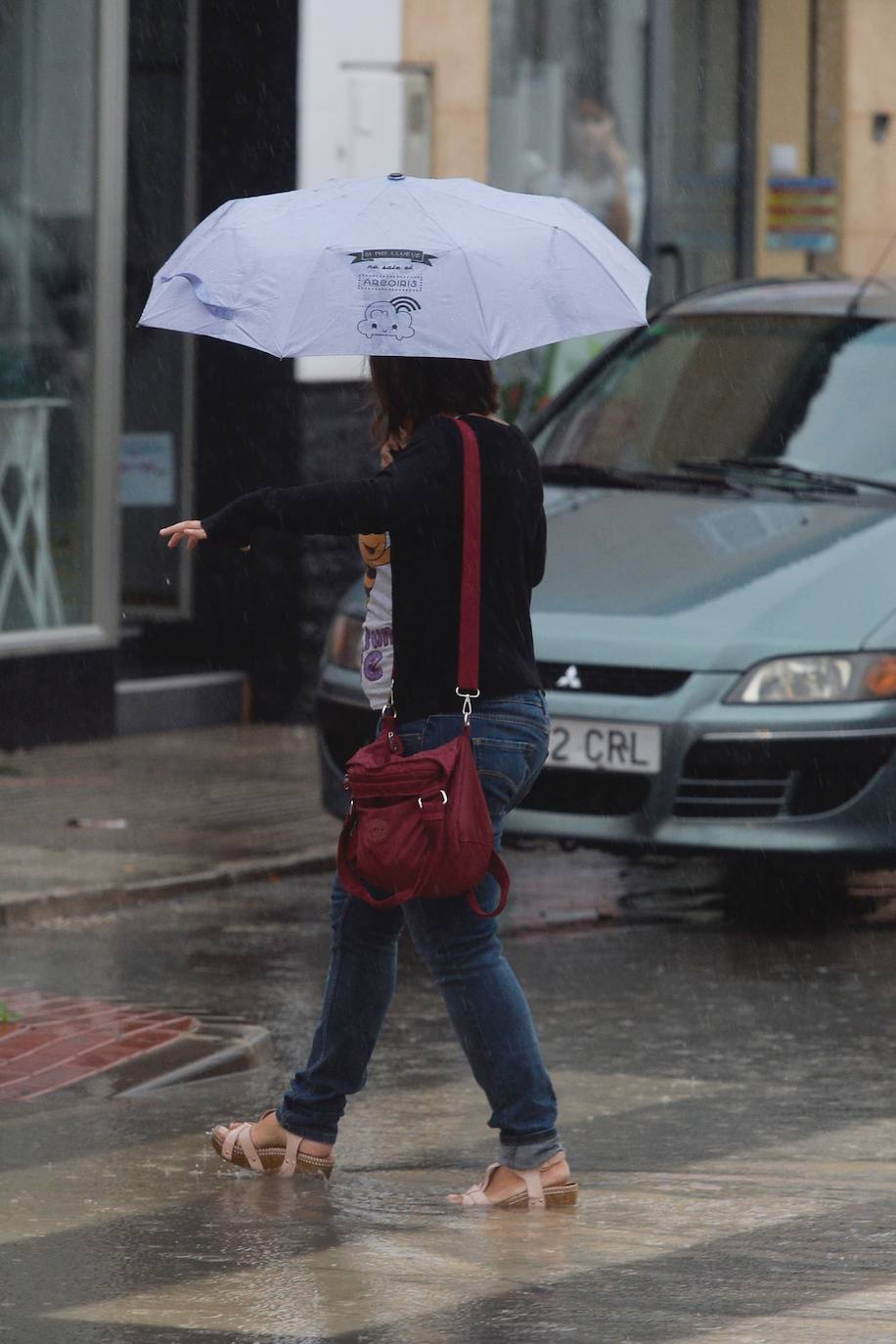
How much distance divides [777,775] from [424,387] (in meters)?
3.01

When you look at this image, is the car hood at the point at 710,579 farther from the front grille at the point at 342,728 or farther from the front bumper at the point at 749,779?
the front grille at the point at 342,728

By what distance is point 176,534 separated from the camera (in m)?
5.22

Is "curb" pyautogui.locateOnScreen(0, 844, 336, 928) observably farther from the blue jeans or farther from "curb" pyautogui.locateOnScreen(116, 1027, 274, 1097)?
the blue jeans

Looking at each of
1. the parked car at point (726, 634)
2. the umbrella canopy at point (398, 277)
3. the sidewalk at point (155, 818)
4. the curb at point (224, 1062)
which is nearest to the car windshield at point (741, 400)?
the parked car at point (726, 634)

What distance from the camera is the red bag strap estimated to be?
5.20m

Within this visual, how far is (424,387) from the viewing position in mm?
5320

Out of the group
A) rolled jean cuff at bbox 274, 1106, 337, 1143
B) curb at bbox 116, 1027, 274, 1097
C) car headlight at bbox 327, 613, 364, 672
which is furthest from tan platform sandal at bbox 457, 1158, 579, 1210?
car headlight at bbox 327, 613, 364, 672

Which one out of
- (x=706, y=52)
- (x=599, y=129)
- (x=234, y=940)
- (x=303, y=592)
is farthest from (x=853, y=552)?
(x=706, y=52)

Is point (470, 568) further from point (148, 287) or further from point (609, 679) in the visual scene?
point (148, 287)

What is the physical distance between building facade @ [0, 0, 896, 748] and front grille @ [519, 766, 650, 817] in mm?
3098

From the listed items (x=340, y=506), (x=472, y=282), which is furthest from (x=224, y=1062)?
(x=472, y=282)

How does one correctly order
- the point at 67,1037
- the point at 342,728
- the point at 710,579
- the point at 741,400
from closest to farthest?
the point at 67,1037 < the point at 710,579 < the point at 342,728 < the point at 741,400

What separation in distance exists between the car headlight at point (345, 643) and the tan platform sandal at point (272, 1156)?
3295 millimetres

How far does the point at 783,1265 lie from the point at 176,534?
169 cm
